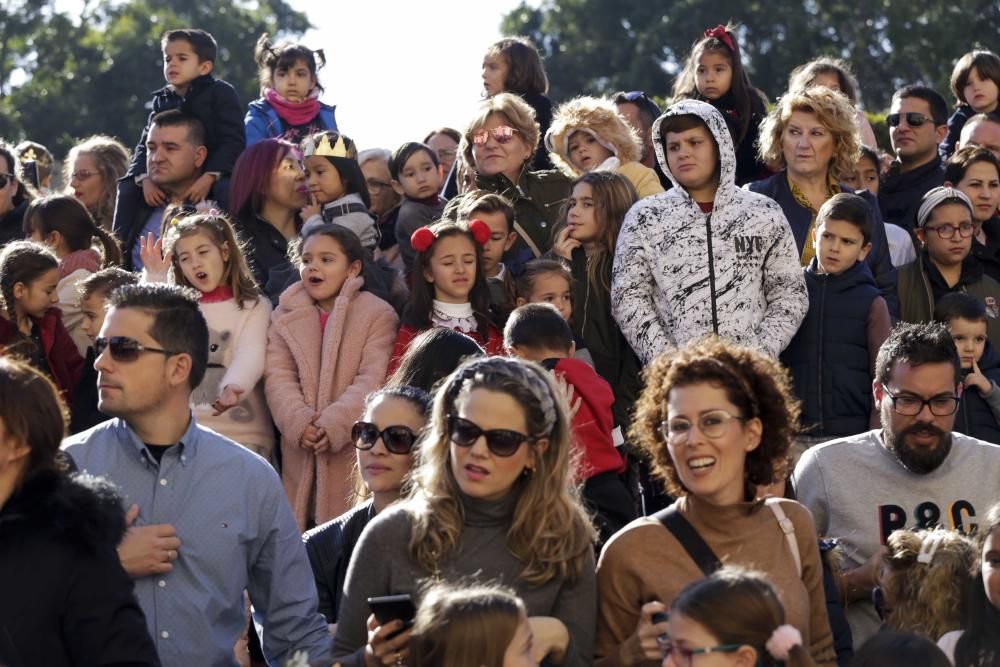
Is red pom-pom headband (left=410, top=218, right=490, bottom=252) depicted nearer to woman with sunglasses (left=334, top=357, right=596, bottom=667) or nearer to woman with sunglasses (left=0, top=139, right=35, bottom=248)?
woman with sunglasses (left=0, top=139, right=35, bottom=248)

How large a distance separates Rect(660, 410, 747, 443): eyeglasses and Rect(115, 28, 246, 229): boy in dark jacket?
6.04m

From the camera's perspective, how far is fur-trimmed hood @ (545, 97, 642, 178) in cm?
1084

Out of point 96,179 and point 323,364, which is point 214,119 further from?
point 323,364

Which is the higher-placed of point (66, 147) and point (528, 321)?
point (66, 147)

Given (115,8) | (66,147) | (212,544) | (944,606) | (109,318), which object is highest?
(115,8)

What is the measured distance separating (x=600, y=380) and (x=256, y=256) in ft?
10.8

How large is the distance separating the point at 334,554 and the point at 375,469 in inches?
14.3

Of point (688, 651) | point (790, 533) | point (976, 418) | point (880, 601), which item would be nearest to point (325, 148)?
point (976, 418)

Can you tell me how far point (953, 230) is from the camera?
10.0 metres

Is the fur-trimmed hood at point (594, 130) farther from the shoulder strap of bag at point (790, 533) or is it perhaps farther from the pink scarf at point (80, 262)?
the shoulder strap of bag at point (790, 533)

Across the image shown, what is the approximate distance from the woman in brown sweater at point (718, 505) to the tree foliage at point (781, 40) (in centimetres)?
3388

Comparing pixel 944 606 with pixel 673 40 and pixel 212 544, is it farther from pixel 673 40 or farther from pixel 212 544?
pixel 673 40

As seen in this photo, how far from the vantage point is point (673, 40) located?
141 ft

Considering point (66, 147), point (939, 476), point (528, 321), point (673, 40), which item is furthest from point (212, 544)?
point (673, 40)
